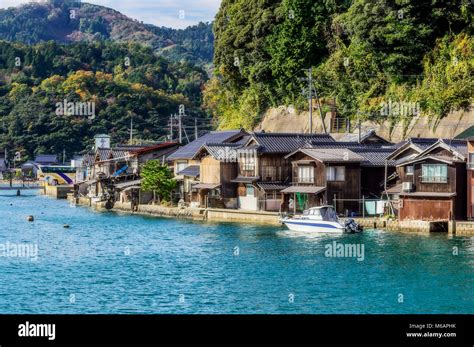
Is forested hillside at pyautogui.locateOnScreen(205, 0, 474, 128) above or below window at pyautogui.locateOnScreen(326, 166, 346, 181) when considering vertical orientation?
above

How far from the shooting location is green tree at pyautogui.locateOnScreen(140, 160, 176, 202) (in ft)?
171

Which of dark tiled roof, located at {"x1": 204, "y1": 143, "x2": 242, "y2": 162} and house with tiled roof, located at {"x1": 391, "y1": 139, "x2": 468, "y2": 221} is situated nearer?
house with tiled roof, located at {"x1": 391, "y1": 139, "x2": 468, "y2": 221}

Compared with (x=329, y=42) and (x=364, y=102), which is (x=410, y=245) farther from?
(x=329, y=42)

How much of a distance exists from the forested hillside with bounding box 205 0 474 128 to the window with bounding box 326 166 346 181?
10.2 metres

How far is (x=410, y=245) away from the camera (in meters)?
29.7

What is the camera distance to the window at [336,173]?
3947cm

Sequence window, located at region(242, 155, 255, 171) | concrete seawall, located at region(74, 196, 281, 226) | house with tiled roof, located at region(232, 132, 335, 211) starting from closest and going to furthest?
1. concrete seawall, located at region(74, 196, 281, 226)
2. house with tiled roof, located at region(232, 132, 335, 211)
3. window, located at region(242, 155, 255, 171)

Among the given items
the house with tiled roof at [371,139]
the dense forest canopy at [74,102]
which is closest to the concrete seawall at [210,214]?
the house with tiled roof at [371,139]

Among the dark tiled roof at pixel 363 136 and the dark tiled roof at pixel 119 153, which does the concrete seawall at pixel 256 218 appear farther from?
the dark tiled roof at pixel 363 136

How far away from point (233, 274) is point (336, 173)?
16401mm

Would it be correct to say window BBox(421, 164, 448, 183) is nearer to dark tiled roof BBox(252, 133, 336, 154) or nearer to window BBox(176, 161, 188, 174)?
dark tiled roof BBox(252, 133, 336, 154)

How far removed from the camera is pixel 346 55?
54.8m

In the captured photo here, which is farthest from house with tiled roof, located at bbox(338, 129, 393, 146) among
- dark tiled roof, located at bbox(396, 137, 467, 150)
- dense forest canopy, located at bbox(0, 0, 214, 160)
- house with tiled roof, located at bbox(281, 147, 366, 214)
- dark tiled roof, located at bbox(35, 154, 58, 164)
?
dark tiled roof, located at bbox(35, 154, 58, 164)
